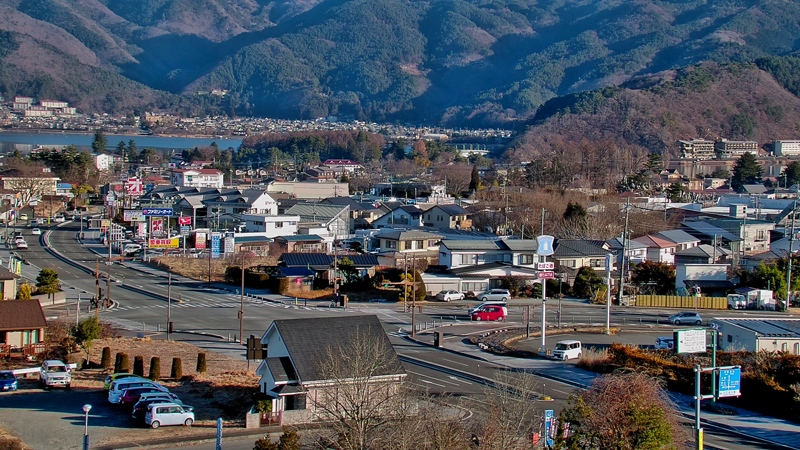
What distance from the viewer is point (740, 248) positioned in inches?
1620

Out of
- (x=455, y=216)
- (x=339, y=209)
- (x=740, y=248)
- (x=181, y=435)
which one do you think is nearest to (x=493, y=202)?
(x=455, y=216)

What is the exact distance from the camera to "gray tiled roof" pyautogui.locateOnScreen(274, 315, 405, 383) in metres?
14.2

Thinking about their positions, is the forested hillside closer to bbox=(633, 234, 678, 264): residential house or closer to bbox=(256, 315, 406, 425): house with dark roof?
bbox=(633, 234, 678, 264): residential house

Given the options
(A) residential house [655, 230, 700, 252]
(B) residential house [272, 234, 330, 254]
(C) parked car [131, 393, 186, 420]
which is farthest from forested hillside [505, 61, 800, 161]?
(C) parked car [131, 393, 186, 420]

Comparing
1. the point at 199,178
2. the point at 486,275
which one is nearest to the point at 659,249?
the point at 486,275

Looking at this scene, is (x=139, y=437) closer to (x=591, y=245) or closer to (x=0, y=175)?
(x=591, y=245)

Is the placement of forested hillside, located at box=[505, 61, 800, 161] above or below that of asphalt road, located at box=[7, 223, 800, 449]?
above

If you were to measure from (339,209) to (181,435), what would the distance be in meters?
31.4

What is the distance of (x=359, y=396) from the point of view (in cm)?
1078

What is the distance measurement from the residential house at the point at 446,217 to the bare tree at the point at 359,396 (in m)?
31.8

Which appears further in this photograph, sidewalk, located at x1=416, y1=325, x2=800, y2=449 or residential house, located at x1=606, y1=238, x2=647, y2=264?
residential house, located at x1=606, y1=238, x2=647, y2=264

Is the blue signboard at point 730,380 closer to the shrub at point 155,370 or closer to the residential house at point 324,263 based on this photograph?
the shrub at point 155,370

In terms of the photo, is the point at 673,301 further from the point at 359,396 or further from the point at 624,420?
the point at 359,396

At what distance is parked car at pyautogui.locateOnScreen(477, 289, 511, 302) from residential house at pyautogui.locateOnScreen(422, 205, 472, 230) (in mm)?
16093
